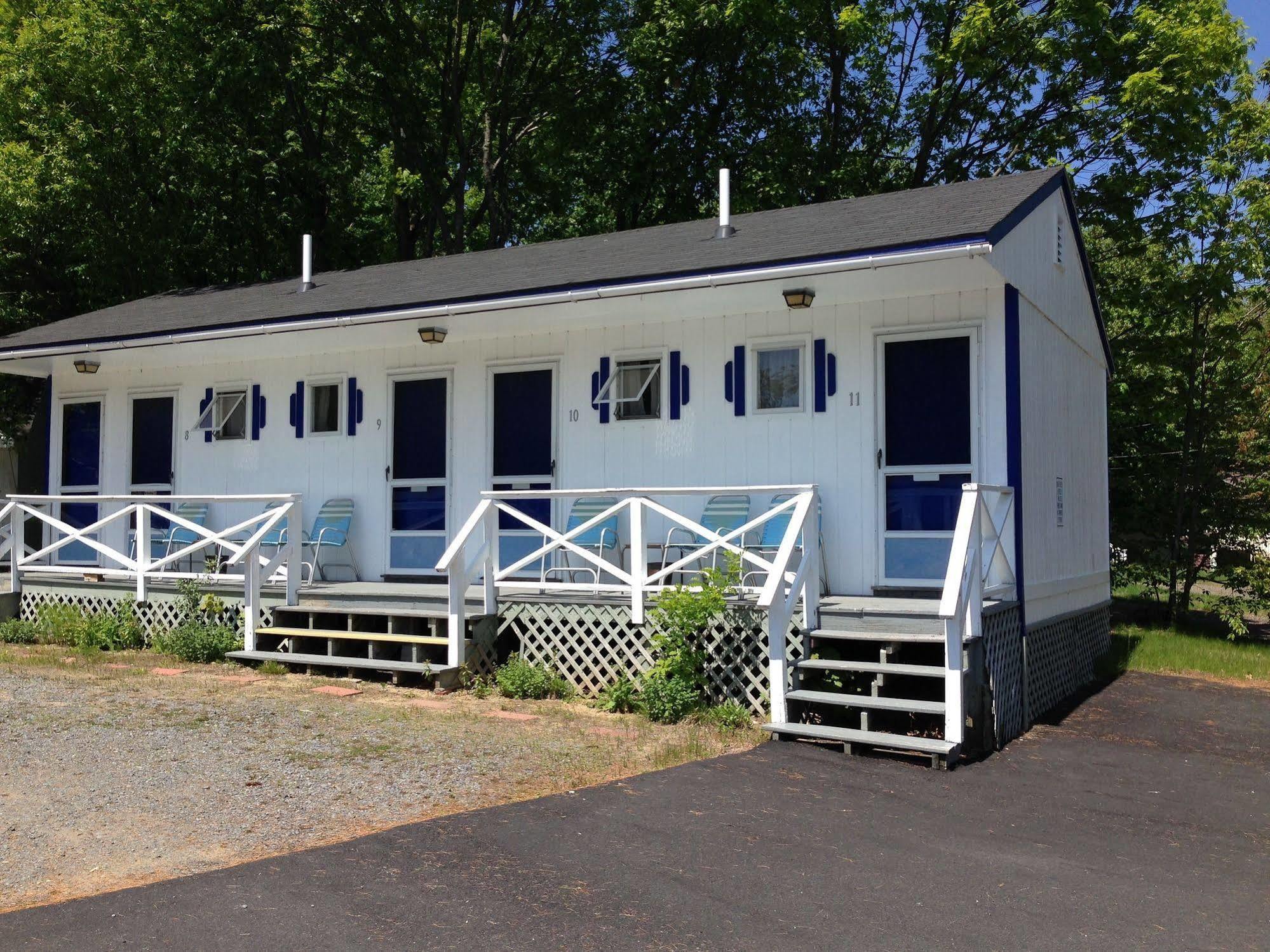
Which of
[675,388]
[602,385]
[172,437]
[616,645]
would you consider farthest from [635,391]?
[172,437]

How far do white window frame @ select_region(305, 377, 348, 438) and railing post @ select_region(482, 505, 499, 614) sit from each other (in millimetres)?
3192

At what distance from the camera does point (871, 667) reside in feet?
24.4

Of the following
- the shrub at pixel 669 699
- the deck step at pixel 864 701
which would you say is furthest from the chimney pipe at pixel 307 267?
the deck step at pixel 864 701

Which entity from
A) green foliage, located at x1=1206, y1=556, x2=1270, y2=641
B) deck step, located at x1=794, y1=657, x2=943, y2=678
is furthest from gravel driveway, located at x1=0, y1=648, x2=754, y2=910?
green foliage, located at x1=1206, y1=556, x2=1270, y2=641

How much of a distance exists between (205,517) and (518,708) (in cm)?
602

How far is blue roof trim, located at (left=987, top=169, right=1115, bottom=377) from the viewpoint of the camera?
8156 mm

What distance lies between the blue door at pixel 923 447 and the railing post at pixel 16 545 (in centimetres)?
928

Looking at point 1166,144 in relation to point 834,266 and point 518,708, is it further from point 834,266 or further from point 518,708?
point 518,708

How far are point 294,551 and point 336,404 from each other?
6.98 ft

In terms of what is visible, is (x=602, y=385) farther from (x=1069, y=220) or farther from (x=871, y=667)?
(x=1069, y=220)

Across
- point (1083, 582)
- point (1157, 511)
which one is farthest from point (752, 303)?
point (1157, 511)

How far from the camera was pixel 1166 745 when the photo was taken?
819 cm

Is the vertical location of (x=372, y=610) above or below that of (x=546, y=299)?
below

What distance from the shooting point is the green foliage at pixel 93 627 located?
11.1 metres
